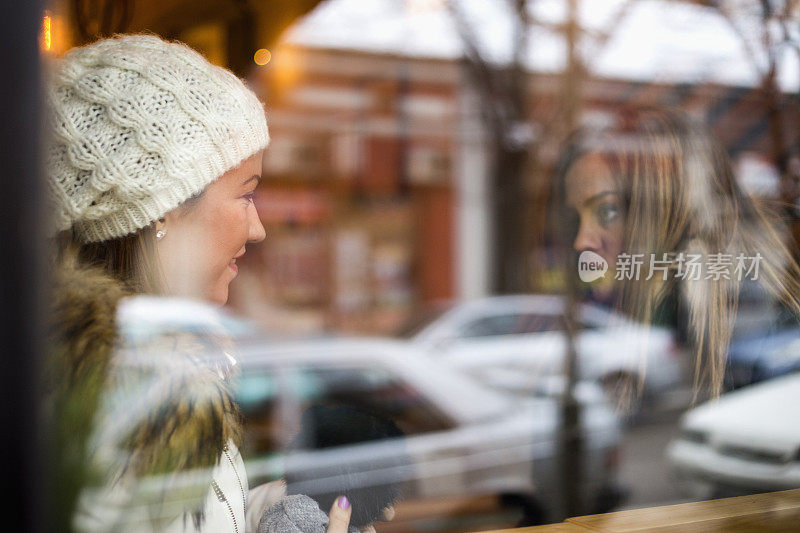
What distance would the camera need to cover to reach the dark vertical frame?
570 mm

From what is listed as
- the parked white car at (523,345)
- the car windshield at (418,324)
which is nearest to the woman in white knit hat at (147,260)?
the parked white car at (523,345)

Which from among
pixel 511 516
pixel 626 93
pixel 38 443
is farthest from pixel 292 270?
pixel 38 443

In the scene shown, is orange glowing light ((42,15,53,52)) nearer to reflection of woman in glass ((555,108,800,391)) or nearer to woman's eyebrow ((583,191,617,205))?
reflection of woman in glass ((555,108,800,391))

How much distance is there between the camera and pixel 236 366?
4.08 ft

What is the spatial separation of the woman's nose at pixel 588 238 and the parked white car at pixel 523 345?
7.85 feet

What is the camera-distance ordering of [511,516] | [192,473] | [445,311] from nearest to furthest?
[192,473] < [511,516] < [445,311]

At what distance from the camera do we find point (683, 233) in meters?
2.08

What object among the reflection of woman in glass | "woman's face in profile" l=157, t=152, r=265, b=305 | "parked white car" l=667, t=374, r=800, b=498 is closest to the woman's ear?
"woman's face in profile" l=157, t=152, r=265, b=305

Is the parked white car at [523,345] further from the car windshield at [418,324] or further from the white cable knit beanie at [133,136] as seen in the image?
the white cable knit beanie at [133,136]

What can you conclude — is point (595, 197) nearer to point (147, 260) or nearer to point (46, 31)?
point (147, 260)

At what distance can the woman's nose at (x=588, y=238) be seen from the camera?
2.31 meters

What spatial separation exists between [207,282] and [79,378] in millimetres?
341

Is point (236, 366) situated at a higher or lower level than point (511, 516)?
higher

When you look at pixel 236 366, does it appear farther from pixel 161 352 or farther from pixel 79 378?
pixel 79 378
